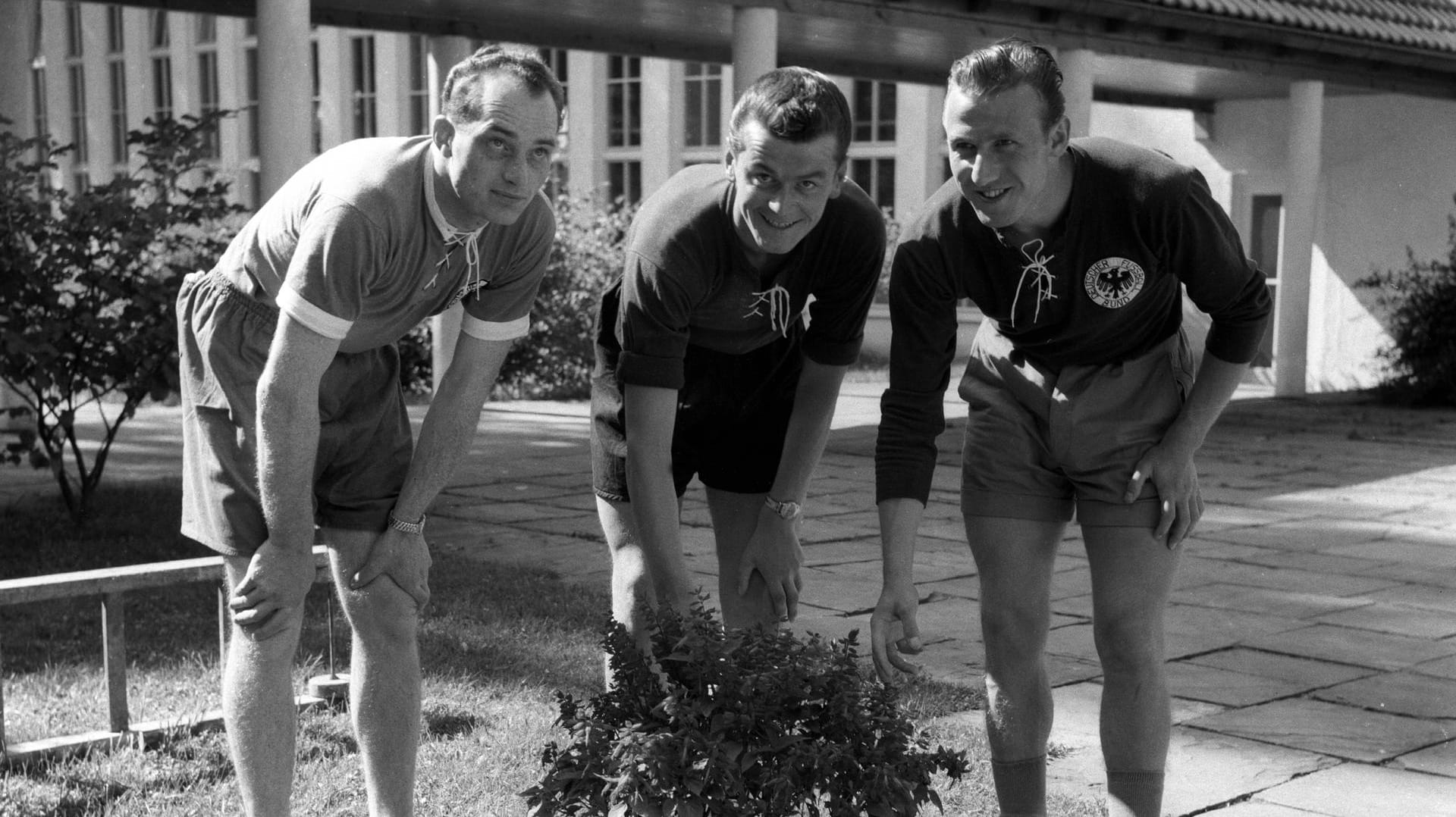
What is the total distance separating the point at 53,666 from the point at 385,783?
2216 mm

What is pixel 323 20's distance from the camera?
10.7 m

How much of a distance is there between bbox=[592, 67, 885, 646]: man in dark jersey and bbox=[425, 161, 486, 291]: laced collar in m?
0.31

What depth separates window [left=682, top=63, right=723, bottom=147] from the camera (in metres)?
23.8

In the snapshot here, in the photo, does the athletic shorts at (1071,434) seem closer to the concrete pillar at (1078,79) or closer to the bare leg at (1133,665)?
the bare leg at (1133,665)

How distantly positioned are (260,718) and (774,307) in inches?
52.6

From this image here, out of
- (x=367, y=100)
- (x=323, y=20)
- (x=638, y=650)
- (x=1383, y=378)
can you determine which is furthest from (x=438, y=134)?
(x=367, y=100)

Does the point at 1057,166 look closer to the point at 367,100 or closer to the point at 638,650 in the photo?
the point at 638,650

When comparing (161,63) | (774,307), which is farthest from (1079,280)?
(161,63)

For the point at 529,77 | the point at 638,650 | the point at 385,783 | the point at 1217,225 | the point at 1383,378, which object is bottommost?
the point at 1383,378

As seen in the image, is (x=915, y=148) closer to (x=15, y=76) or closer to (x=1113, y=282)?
(x=15, y=76)

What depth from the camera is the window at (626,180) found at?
2488 centimetres

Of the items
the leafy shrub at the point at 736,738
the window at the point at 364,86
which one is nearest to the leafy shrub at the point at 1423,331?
the leafy shrub at the point at 736,738

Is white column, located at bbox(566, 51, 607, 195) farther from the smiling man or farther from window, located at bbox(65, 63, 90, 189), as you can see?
the smiling man

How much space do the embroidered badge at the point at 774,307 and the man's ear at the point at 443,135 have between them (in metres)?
0.68
